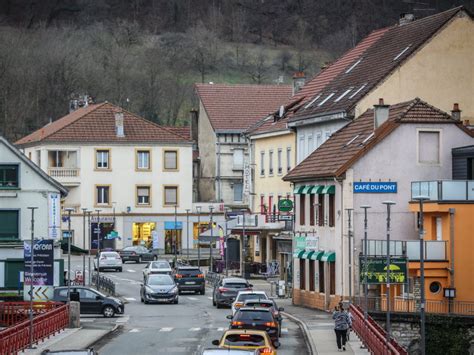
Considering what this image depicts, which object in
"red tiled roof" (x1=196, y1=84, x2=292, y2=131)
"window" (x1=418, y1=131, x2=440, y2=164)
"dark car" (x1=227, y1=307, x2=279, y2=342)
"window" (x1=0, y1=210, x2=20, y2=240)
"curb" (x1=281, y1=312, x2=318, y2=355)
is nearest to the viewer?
"dark car" (x1=227, y1=307, x2=279, y2=342)

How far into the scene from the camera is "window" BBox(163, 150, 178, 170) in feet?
401

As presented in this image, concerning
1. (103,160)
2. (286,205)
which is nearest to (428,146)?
(286,205)

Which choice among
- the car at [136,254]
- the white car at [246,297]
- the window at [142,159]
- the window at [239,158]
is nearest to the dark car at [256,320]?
the white car at [246,297]

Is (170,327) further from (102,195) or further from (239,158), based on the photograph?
(239,158)

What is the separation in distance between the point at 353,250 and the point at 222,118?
5564cm

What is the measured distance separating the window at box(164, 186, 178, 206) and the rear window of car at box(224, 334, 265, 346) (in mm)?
77031

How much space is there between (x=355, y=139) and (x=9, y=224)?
1797 centimetres

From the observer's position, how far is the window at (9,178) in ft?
261

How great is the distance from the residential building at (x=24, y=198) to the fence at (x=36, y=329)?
15.1m

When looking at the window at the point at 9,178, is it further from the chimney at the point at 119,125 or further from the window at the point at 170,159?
the window at the point at 170,159

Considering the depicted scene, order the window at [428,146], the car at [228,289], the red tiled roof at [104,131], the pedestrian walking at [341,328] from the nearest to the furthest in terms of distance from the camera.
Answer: the pedestrian walking at [341,328] < the window at [428,146] < the car at [228,289] < the red tiled roof at [104,131]

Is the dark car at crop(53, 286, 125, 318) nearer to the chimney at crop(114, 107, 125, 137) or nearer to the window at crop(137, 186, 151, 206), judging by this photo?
the chimney at crop(114, 107, 125, 137)

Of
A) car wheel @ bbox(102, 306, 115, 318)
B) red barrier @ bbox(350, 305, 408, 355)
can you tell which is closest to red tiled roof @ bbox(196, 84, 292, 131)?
car wheel @ bbox(102, 306, 115, 318)

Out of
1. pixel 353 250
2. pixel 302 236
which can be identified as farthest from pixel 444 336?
pixel 302 236
